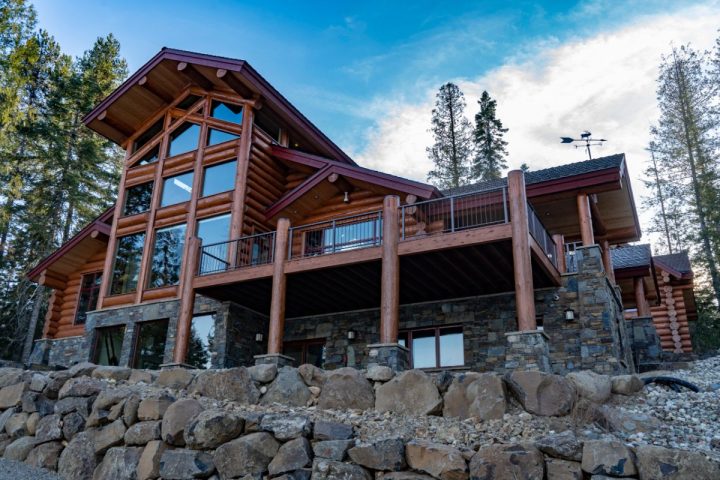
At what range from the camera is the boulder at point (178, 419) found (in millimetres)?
7297

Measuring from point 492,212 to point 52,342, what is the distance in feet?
48.5

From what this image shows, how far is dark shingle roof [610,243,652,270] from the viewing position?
16812 millimetres

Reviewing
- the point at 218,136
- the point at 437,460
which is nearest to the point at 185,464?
the point at 437,460

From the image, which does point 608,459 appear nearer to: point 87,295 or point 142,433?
point 142,433

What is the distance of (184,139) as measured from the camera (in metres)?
17.5

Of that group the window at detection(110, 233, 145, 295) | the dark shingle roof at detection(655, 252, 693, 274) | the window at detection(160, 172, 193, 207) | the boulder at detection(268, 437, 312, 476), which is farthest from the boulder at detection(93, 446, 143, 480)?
the dark shingle roof at detection(655, 252, 693, 274)

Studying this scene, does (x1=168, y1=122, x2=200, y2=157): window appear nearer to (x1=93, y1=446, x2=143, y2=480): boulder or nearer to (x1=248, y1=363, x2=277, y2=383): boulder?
(x1=248, y1=363, x2=277, y2=383): boulder

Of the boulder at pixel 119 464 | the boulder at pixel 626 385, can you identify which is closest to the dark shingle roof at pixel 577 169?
the boulder at pixel 626 385

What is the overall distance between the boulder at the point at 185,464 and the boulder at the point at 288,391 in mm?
1276

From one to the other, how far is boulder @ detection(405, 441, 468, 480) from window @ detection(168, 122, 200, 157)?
527 inches

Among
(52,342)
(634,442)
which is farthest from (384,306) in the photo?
(52,342)

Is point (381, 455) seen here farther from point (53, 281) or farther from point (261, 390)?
point (53, 281)

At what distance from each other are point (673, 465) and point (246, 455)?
15.0 ft

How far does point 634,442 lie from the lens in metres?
5.66
